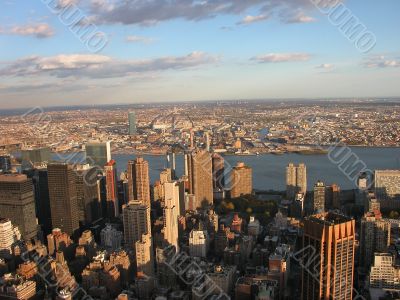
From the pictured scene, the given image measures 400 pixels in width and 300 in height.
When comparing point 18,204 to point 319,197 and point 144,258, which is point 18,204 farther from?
point 319,197

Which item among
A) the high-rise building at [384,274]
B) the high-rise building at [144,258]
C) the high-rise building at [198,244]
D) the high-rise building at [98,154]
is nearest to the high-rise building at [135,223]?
the high-rise building at [198,244]

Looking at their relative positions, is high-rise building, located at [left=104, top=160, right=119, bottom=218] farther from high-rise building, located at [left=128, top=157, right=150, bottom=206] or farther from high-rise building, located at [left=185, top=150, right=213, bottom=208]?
high-rise building, located at [left=185, top=150, right=213, bottom=208]

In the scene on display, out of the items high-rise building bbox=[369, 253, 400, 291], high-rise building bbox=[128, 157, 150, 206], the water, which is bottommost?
high-rise building bbox=[369, 253, 400, 291]

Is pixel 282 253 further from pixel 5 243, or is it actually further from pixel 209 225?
pixel 5 243

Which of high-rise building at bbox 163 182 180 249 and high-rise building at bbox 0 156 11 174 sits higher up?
high-rise building at bbox 0 156 11 174

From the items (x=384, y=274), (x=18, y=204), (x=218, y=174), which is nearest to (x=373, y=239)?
(x=384, y=274)

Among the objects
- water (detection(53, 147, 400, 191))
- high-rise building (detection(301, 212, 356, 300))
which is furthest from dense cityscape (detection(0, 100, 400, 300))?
water (detection(53, 147, 400, 191))
